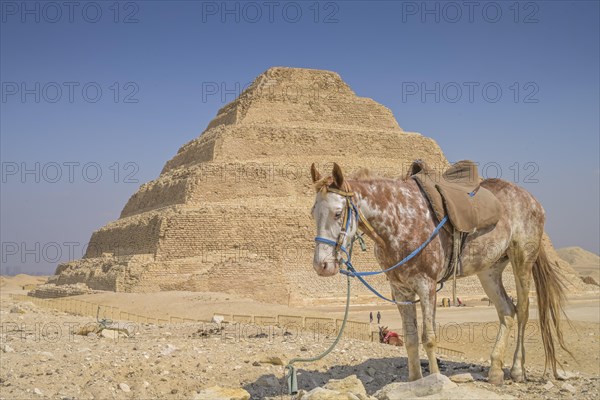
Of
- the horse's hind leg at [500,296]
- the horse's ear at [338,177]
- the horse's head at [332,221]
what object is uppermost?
the horse's ear at [338,177]

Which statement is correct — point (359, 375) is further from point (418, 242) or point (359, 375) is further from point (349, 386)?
point (418, 242)

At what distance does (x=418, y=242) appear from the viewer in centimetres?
637

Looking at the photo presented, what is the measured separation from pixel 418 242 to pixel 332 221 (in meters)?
0.97

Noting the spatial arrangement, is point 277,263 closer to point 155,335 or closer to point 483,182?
point 155,335

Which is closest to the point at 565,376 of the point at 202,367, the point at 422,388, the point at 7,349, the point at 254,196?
the point at 422,388

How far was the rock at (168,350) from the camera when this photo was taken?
8891mm

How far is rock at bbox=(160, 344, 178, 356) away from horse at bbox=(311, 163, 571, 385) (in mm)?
3842

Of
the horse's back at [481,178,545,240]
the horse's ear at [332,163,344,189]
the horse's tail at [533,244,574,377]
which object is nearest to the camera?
the horse's ear at [332,163,344,189]

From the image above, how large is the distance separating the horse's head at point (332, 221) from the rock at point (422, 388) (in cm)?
123

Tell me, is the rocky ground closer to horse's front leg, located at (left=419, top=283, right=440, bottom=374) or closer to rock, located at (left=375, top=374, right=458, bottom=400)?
horse's front leg, located at (left=419, top=283, right=440, bottom=374)

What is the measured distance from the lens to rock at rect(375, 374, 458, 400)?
522 cm

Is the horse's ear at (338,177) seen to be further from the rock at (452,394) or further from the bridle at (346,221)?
the rock at (452,394)

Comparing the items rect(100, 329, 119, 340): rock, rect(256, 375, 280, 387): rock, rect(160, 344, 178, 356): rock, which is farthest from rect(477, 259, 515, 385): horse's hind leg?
rect(100, 329, 119, 340): rock

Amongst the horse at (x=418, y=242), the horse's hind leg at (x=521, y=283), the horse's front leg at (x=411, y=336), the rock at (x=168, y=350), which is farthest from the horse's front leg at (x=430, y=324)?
the rock at (x=168, y=350)
